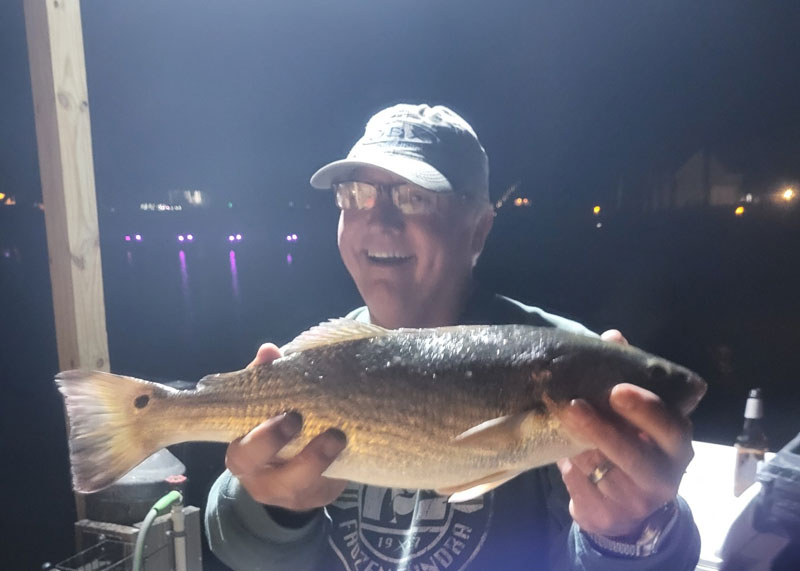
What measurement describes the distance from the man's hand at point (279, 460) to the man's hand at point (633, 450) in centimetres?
50

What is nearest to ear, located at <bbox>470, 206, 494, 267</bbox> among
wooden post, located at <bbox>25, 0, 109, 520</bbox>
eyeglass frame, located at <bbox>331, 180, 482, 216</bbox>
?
eyeglass frame, located at <bbox>331, 180, 482, 216</bbox>

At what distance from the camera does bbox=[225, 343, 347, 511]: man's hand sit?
1079 millimetres

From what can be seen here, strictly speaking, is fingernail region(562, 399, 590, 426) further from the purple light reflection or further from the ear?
the purple light reflection

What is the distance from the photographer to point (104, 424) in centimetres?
111

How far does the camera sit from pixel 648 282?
16469 millimetres

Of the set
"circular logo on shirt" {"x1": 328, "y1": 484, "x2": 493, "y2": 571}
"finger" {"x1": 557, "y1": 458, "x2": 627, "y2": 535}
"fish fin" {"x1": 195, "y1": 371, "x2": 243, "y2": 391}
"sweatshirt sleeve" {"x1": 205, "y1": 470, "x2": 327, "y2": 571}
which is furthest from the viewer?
"circular logo on shirt" {"x1": 328, "y1": 484, "x2": 493, "y2": 571}

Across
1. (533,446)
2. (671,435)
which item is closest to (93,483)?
(533,446)

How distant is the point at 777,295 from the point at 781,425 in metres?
11.0

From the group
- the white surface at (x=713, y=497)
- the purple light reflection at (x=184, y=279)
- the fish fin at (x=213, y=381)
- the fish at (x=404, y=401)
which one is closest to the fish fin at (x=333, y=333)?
Result: the fish at (x=404, y=401)

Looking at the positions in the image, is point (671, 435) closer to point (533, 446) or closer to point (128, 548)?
point (533, 446)

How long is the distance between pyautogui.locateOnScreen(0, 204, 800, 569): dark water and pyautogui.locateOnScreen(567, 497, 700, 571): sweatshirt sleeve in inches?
47.3

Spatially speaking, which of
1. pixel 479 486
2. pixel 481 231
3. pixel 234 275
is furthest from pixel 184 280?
pixel 479 486

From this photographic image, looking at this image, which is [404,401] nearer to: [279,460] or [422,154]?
[279,460]

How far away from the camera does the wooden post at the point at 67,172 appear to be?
2.23 metres
